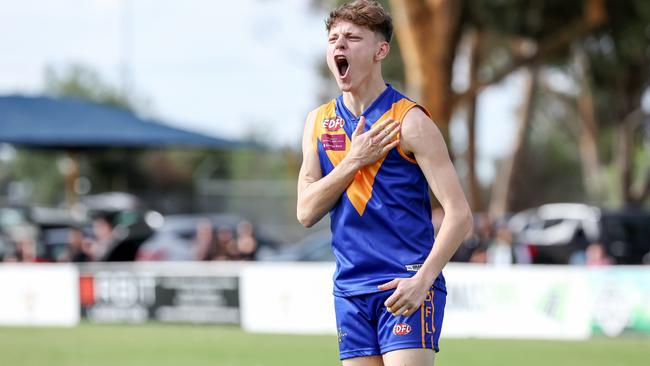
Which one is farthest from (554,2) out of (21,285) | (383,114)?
(383,114)

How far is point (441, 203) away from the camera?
15.4ft

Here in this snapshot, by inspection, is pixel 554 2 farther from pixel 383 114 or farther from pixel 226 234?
pixel 383 114

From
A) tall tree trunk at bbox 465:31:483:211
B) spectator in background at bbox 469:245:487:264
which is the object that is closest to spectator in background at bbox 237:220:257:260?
spectator in background at bbox 469:245:487:264

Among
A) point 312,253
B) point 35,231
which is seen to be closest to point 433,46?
point 312,253

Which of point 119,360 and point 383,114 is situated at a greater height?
point 383,114

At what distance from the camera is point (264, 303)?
17031 millimetres

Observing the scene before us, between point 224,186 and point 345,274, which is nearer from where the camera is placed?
point 345,274

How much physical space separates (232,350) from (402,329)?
397 inches

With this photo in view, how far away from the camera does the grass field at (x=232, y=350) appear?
13305 mm

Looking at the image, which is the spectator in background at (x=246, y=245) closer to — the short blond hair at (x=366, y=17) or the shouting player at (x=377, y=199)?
the shouting player at (x=377, y=199)

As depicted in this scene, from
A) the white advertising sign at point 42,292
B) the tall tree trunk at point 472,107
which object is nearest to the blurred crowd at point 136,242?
the white advertising sign at point 42,292

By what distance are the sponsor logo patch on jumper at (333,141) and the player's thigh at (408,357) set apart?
2.80 ft

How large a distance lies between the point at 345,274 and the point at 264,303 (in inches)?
482

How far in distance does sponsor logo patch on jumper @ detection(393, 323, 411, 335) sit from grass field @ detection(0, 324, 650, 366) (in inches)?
323
